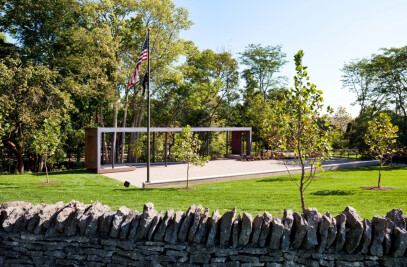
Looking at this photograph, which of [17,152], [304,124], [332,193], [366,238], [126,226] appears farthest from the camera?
[17,152]

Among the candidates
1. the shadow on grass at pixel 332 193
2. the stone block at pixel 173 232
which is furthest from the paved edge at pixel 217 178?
the stone block at pixel 173 232

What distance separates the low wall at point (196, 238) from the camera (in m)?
4.02

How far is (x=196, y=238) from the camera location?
4.25m

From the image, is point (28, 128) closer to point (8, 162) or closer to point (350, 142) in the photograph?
point (8, 162)

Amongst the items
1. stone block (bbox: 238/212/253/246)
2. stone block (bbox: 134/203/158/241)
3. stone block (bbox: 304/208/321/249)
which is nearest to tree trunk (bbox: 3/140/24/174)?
stone block (bbox: 134/203/158/241)

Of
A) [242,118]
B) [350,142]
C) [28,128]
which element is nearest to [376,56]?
[350,142]

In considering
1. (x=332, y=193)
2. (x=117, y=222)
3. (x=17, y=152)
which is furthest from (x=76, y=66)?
(x=117, y=222)

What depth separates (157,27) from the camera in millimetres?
25328

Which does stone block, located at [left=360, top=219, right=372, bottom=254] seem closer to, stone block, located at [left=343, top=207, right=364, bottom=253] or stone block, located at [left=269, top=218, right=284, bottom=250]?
stone block, located at [left=343, top=207, right=364, bottom=253]

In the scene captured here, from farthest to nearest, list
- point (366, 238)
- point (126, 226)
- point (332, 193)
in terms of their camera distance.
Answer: point (332, 193) < point (126, 226) < point (366, 238)

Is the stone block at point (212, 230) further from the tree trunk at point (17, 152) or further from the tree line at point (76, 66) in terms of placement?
the tree trunk at point (17, 152)

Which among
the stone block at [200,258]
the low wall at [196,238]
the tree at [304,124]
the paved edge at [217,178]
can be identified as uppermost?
the tree at [304,124]

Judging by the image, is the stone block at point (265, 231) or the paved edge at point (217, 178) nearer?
the stone block at point (265, 231)

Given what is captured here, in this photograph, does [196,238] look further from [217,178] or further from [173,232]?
[217,178]
